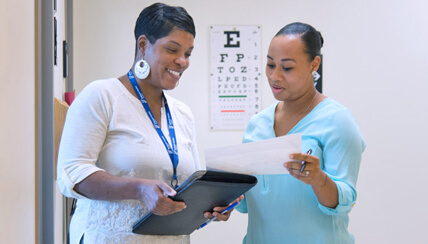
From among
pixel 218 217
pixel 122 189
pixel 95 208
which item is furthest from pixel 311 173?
pixel 95 208

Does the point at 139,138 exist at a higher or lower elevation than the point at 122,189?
higher

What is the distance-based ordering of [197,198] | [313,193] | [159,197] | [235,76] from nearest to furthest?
[159,197] < [197,198] < [313,193] < [235,76]

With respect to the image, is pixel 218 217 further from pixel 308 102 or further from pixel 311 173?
pixel 308 102

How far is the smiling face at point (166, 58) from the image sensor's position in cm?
151

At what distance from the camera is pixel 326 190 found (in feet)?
4.44

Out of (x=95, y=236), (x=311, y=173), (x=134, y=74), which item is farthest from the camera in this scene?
(x=134, y=74)

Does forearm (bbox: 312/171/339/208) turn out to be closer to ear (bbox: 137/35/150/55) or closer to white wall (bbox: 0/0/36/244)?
ear (bbox: 137/35/150/55)

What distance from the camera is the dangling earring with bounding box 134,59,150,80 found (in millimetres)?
1516

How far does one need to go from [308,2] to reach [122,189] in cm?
280

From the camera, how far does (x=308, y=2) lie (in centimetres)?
368

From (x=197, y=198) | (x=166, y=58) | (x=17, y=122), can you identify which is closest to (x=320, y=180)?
(x=197, y=198)

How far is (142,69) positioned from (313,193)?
0.65 meters

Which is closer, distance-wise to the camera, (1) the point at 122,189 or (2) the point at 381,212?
(1) the point at 122,189

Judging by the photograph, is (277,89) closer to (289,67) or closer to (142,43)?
(289,67)
